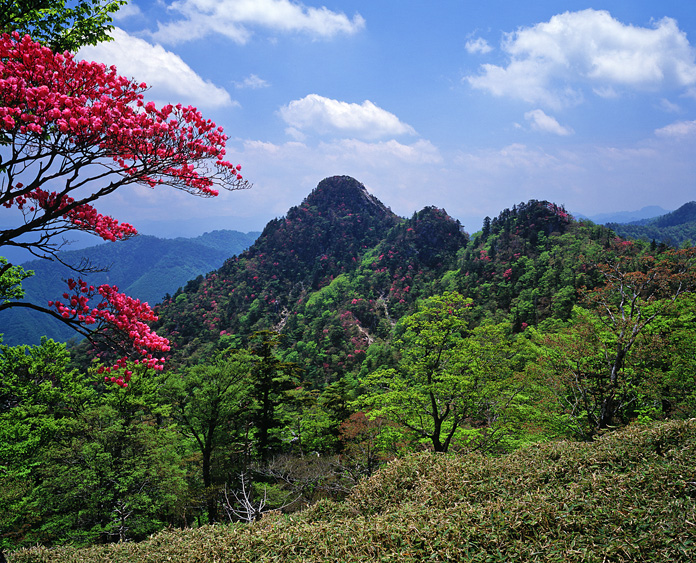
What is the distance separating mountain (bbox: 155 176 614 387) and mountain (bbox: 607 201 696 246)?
2386 inches

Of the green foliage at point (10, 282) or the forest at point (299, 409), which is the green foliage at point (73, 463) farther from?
the green foliage at point (10, 282)

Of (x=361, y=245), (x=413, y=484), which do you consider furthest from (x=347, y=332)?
(x=413, y=484)

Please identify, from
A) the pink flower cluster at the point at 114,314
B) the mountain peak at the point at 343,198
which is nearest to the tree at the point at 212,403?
the pink flower cluster at the point at 114,314

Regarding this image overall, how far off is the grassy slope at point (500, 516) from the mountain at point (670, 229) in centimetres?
11933

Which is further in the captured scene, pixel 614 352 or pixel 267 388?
pixel 267 388

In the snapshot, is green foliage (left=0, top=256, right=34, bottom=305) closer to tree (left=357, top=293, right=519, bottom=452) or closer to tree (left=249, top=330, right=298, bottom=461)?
tree (left=249, top=330, right=298, bottom=461)

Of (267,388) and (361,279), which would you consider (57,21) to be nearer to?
(267,388)

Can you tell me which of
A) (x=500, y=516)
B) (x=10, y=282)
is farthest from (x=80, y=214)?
(x=500, y=516)

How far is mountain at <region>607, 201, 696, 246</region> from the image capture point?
131875mm

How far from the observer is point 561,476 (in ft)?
18.5

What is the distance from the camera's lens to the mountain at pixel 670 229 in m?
132

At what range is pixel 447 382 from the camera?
13.4 metres

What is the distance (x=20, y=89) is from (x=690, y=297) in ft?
82.4

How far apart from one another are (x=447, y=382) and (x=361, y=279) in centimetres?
6656
